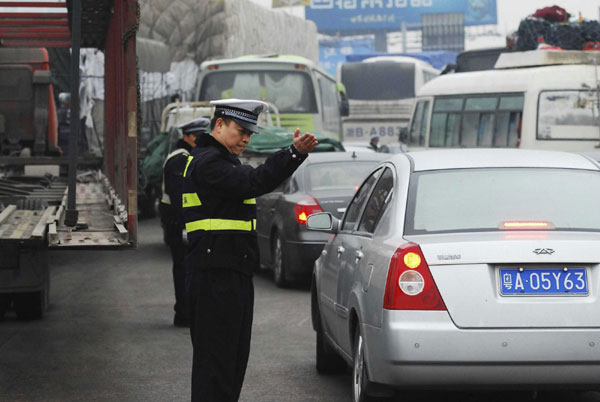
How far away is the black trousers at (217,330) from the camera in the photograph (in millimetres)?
6172

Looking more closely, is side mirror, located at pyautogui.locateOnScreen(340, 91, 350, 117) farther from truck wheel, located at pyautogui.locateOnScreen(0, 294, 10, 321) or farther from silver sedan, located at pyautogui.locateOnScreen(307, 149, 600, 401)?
silver sedan, located at pyautogui.locateOnScreen(307, 149, 600, 401)

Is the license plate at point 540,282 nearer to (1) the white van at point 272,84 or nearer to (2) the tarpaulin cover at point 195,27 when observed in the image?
(1) the white van at point 272,84

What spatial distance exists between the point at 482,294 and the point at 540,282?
28cm

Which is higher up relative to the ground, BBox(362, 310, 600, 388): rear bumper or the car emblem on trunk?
the car emblem on trunk

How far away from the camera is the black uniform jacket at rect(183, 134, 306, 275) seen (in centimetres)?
604

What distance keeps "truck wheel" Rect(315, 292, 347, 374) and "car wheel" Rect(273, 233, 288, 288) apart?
5.70 meters

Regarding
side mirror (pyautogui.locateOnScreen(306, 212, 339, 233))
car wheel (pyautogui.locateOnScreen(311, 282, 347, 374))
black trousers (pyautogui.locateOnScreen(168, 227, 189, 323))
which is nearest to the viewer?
side mirror (pyautogui.locateOnScreen(306, 212, 339, 233))

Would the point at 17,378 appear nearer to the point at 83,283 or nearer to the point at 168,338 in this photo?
the point at 168,338

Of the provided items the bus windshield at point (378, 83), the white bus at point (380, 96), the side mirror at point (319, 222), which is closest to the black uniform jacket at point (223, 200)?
the side mirror at point (319, 222)

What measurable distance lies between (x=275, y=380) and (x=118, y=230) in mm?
1464

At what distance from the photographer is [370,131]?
44.3 meters

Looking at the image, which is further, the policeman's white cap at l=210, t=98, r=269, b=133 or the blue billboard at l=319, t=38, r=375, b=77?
the blue billboard at l=319, t=38, r=375, b=77

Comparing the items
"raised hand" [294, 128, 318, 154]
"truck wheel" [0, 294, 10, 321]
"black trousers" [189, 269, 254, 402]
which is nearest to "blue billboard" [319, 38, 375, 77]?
"truck wheel" [0, 294, 10, 321]

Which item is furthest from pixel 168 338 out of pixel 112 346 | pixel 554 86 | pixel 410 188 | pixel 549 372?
pixel 554 86
